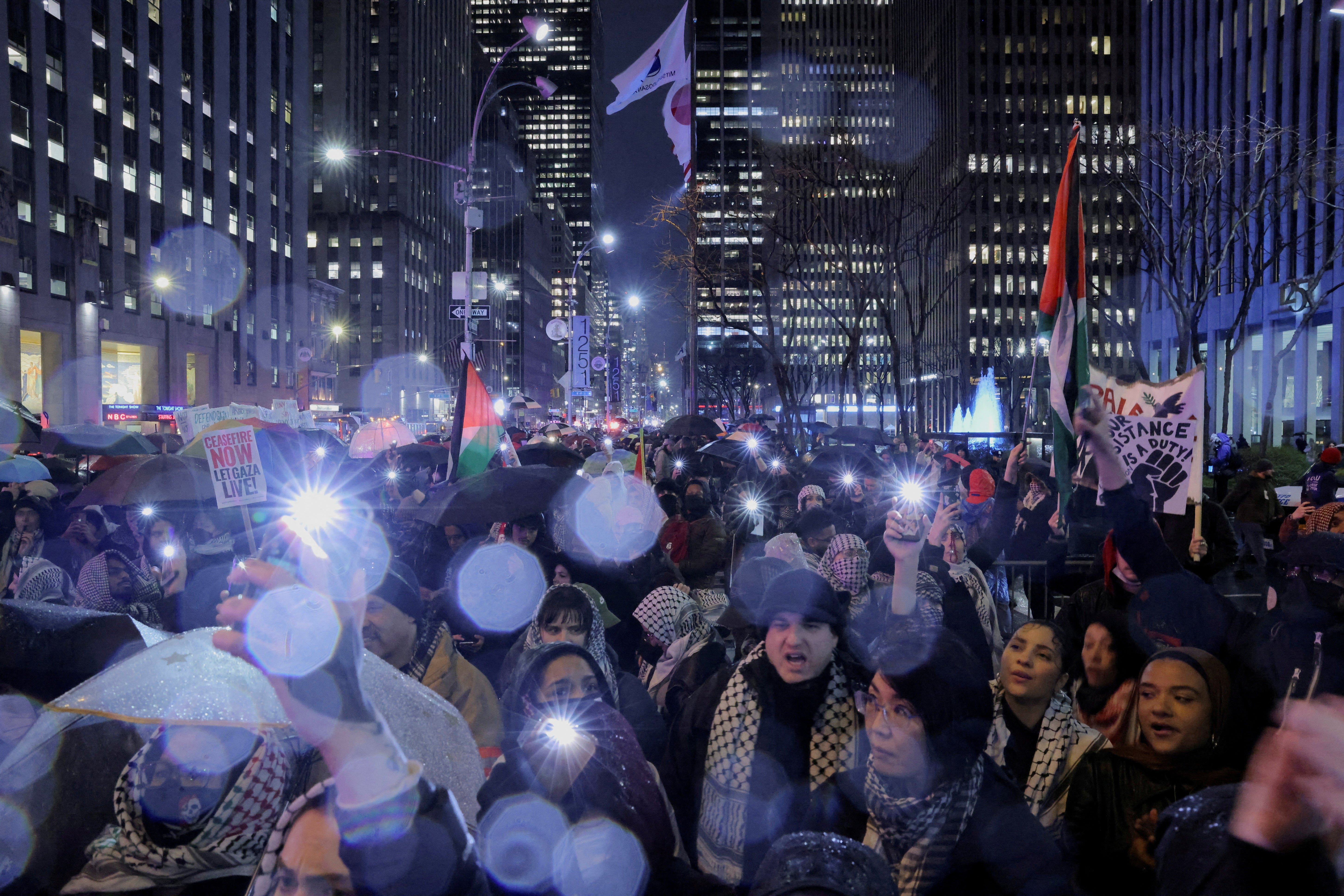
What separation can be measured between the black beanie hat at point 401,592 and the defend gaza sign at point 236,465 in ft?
10.8

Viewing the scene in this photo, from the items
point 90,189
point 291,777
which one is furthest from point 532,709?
point 90,189

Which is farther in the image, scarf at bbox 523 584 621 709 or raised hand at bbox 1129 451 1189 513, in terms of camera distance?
raised hand at bbox 1129 451 1189 513

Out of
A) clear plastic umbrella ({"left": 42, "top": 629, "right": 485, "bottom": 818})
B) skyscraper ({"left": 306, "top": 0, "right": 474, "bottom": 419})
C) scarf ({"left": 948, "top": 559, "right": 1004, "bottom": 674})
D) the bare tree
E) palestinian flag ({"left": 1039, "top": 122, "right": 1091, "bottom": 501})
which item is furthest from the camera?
skyscraper ({"left": 306, "top": 0, "right": 474, "bottom": 419})

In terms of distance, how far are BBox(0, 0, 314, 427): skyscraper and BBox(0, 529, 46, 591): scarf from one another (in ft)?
90.7

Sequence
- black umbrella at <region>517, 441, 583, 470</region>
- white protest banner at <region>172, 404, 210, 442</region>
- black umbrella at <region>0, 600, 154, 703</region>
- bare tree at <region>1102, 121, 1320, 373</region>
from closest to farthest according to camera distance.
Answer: black umbrella at <region>0, 600, 154, 703</region>, white protest banner at <region>172, 404, 210, 442</region>, black umbrella at <region>517, 441, 583, 470</region>, bare tree at <region>1102, 121, 1320, 373</region>

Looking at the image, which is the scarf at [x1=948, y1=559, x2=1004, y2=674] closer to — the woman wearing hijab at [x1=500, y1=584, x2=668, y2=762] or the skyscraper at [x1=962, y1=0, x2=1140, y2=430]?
the woman wearing hijab at [x1=500, y1=584, x2=668, y2=762]

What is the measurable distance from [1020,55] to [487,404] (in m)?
125

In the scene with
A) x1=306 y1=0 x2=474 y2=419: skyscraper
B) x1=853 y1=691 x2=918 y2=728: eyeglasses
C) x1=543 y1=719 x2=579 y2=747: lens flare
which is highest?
x1=306 y1=0 x2=474 y2=419: skyscraper

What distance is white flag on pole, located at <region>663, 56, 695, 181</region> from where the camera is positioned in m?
17.2

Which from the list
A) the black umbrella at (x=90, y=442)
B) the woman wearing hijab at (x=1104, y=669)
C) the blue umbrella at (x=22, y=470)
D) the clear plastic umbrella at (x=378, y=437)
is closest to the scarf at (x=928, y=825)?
the woman wearing hijab at (x=1104, y=669)

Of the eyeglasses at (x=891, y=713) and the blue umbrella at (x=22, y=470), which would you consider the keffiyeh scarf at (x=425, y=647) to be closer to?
the eyeglasses at (x=891, y=713)

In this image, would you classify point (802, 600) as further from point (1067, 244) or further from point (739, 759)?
point (1067, 244)

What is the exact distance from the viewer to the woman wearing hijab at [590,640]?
3895 mm

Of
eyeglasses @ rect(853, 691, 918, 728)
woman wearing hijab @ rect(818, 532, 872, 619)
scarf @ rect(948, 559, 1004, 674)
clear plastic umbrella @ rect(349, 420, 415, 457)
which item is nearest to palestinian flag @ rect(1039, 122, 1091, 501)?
scarf @ rect(948, 559, 1004, 674)
